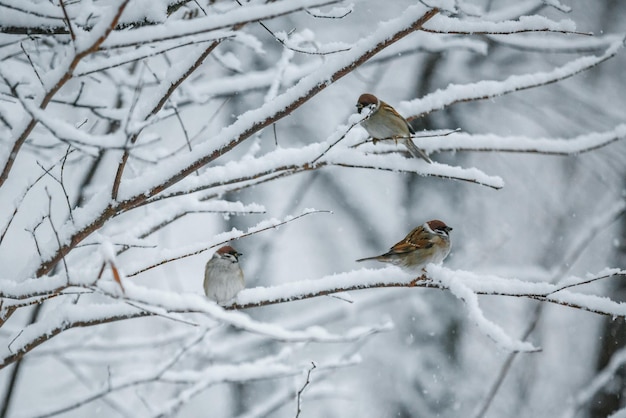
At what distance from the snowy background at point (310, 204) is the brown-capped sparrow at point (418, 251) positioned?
0.16 meters

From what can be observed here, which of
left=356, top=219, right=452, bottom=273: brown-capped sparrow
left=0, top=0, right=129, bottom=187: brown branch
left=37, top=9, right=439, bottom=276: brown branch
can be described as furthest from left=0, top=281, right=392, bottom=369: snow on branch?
left=356, top=219, right=452, bottom=273: brown-capped sparrow

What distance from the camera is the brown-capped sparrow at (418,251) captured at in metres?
3.73

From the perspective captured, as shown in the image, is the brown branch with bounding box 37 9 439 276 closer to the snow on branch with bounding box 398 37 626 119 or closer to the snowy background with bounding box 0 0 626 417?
the snowy background with bounding box 0 0 626 417

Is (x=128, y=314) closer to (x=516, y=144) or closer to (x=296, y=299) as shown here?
(x=296, y=299)

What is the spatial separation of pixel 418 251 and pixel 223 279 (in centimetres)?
115

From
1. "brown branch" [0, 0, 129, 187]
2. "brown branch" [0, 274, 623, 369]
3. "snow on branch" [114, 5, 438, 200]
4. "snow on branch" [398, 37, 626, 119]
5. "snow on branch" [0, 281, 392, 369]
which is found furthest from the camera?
"snow on branch" [398, 37, 626, 119]

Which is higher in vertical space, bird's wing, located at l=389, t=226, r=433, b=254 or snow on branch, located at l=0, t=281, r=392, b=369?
bird's wing, located at l=389, t=226, r=433, b=254

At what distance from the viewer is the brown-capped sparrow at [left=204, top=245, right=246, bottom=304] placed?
12.2 ft

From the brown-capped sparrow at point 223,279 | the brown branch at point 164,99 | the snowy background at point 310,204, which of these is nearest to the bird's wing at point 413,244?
the snowy background at point 310,204

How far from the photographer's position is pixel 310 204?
1115cm

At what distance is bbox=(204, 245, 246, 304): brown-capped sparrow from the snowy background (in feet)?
1.44

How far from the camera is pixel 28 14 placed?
205 centimetres

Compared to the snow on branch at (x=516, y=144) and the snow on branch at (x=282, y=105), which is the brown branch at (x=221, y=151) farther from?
the snow on branch at (x=516, y=144)

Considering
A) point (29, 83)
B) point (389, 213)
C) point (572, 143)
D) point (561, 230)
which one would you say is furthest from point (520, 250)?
point (29, 83)
